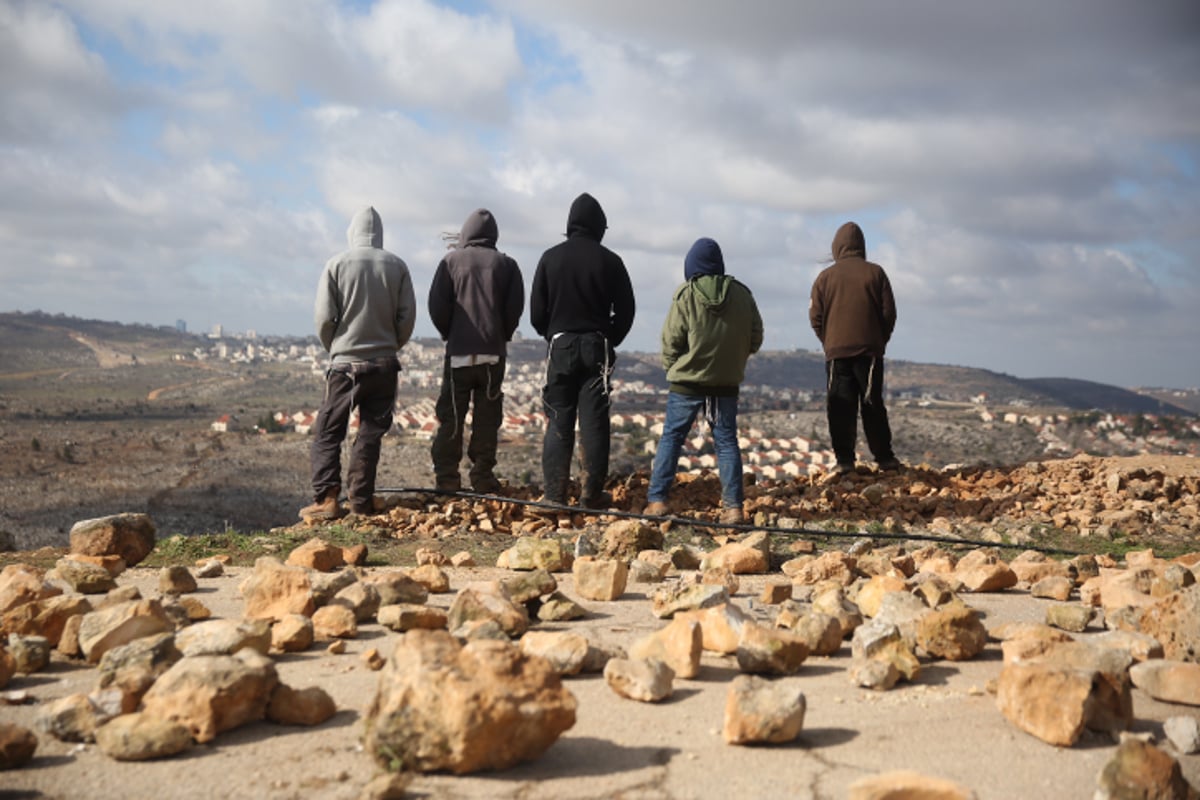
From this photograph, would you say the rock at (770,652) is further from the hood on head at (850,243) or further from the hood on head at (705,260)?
the hood on head at (850,243)

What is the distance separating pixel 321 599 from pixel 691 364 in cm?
381

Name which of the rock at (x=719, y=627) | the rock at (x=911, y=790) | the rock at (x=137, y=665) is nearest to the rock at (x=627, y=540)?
the rock at (x=719, y=627)

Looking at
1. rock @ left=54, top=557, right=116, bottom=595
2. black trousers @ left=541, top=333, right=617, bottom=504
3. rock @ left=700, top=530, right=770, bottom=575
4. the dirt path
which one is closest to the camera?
the dirt path

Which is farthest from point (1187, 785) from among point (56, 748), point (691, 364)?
point (691, 364)

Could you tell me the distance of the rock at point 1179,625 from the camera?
11.3ft

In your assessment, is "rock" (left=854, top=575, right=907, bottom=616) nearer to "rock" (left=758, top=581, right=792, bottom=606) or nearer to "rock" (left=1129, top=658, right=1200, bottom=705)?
"rock" (left=758, top=581, right=792, bottom=606)

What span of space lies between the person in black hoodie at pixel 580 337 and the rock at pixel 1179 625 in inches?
177

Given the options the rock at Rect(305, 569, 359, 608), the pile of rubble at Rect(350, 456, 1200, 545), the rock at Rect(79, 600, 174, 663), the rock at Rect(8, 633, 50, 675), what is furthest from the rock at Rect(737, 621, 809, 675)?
the pile of rubble at Rect(350, 456, 1200, 545)

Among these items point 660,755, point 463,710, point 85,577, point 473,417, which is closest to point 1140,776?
point 660,755

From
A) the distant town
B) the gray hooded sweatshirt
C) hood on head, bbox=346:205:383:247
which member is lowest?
the distant town

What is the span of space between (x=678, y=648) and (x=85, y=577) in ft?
9.79

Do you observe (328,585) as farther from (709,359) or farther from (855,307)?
(855,307)

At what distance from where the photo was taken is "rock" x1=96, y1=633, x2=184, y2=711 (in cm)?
278

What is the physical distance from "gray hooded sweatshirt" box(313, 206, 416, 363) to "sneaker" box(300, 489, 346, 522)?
1.07 meters
